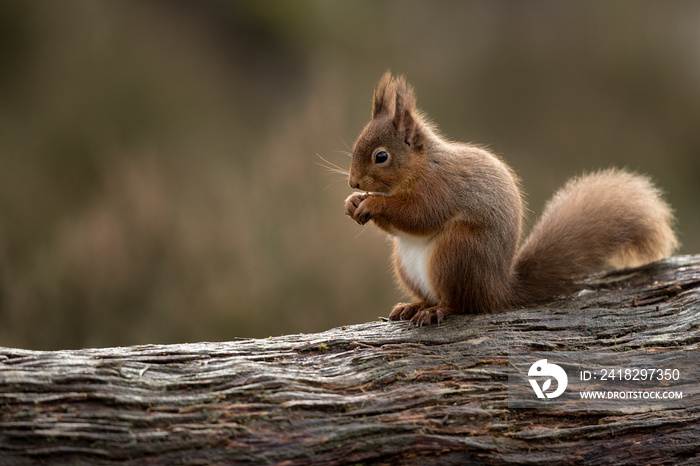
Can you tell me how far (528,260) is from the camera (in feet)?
9.43

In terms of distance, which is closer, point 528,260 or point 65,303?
point 528,260

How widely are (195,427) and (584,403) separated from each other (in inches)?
50.9

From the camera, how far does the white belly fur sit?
257cm

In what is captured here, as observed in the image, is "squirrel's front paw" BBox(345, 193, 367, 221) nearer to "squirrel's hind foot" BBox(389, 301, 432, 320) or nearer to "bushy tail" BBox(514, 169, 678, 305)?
"squirrel's hind foot" BBox(389, 301, 432, 320)

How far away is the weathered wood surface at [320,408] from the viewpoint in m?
1.73

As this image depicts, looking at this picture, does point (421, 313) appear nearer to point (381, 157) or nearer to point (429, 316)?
point (429, 316)

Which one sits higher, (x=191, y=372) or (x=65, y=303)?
(x=65, y=303)

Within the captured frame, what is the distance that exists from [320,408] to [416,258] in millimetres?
950

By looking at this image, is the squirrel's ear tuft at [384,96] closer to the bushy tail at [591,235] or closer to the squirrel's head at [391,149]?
the squirrel's head at [391,149]

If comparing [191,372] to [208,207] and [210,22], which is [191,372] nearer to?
[208,207]

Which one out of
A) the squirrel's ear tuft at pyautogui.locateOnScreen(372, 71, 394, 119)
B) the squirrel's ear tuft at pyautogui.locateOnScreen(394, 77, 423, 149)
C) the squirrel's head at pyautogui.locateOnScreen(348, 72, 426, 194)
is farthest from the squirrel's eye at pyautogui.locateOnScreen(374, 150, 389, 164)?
the squirrel's ear tuft at pyautogui.locateOnScreen(372, 71, 394, 119)

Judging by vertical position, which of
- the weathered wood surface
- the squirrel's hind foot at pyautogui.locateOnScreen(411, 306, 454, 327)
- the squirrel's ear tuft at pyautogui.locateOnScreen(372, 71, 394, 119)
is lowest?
the weathered wood surface

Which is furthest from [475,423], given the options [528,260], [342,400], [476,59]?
[476,59]

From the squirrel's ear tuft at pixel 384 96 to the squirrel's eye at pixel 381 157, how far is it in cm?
23
